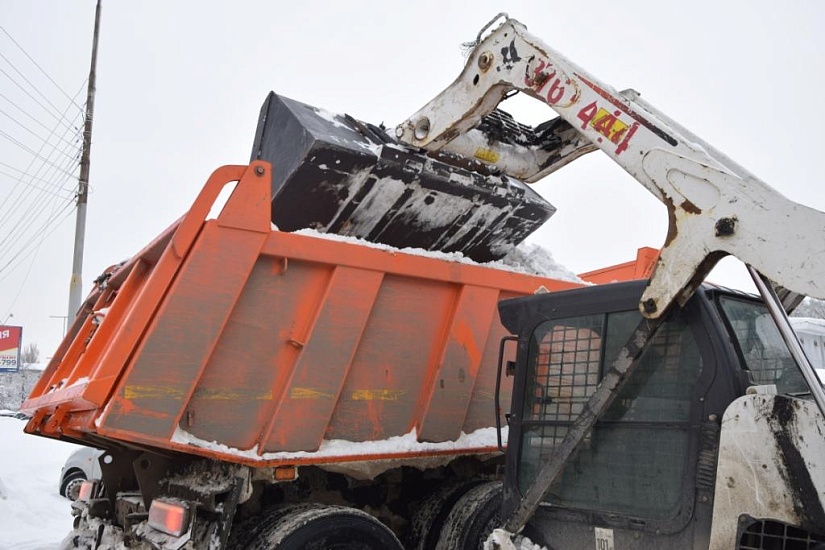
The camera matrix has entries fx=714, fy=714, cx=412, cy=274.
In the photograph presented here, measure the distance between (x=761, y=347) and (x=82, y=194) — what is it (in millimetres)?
13363

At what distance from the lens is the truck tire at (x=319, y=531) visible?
299 centimetres

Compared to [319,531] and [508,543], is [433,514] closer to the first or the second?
[319,531]

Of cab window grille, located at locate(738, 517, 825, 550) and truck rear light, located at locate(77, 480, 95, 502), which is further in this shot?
truck rear light, located at locate(77, 480, 95, 502)

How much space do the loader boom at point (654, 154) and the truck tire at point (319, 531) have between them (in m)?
1.60

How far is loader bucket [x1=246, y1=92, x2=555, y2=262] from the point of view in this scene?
366 centimetres

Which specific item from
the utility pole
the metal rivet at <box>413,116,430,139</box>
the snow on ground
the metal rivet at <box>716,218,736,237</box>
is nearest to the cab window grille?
the metal rivet at <box>716,218,736,237</box>

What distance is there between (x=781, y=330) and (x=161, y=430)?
2308mm

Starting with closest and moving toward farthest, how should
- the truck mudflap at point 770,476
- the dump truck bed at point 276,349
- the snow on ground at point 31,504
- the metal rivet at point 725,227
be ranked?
1. the truck mudflap at point 770,476
2. the metal rivet at point 725,227
3. the dump truck bed at point 276,349
4. the snow on ground at point 31,504

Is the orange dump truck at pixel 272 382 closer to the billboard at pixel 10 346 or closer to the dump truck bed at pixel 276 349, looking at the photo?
the dump truck bed at pixel 276 349

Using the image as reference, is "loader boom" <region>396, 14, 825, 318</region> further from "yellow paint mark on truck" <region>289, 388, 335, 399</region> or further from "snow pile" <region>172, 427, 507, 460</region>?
"snow pile" <region>172, 427, 507, 460</region>

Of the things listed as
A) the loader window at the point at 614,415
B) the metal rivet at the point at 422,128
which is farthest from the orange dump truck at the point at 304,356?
the loader window at the point at 614,415

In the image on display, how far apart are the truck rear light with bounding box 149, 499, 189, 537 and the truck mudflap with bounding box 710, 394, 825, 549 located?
6.85ft

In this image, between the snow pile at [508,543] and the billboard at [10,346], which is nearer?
the snow pile at [508,543]

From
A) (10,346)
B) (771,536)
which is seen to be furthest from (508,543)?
(10,346)
